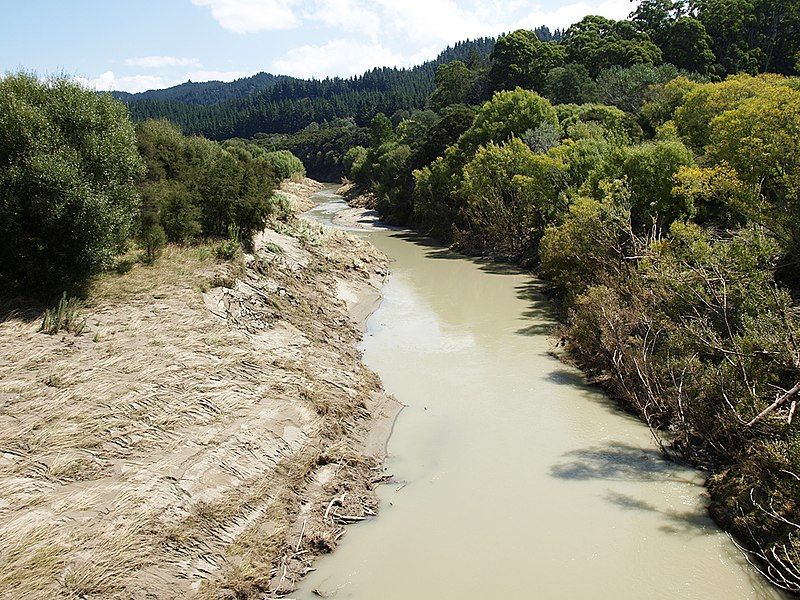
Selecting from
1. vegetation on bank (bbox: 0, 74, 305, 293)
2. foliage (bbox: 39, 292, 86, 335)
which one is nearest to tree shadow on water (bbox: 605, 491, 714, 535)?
foliage (bbox: 39, 292, 86, 335)

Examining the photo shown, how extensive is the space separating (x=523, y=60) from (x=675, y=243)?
217ft

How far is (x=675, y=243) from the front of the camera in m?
19.2

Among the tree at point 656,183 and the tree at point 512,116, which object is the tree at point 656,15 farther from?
the tree at point 656,183

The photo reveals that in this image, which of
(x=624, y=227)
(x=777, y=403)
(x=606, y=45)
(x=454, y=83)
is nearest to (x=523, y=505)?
(x=777, y=403)

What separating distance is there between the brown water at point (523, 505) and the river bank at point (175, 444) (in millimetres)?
971

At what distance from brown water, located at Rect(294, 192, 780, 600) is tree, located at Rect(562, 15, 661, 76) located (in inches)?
2195

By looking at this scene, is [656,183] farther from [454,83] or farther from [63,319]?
[454,83]

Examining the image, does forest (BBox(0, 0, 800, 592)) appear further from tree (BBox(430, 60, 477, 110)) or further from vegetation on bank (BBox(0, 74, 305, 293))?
tree (BBox(430, 60, 477, 110))

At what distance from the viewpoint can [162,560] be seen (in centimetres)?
912

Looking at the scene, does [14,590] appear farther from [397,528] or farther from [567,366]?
[567,366]

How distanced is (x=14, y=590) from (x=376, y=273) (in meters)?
27.5

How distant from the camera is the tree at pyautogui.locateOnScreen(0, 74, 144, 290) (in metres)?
14.3

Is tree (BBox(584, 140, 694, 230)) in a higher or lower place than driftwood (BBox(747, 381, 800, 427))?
higher

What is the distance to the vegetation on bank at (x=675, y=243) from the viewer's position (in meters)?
11.9
